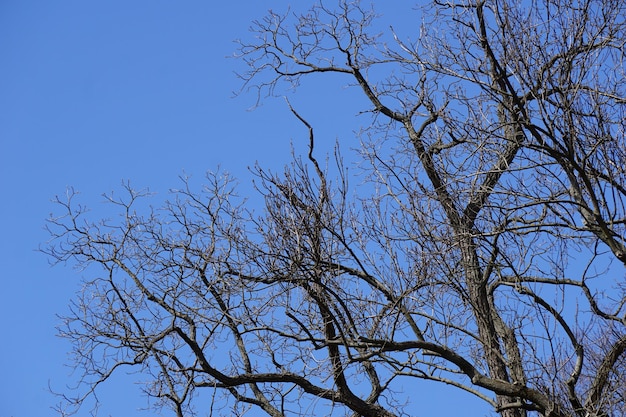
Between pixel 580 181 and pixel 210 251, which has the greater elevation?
pixel 210 251

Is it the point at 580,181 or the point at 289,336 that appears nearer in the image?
the point at 580,181

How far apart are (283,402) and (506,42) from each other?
13.9 feet

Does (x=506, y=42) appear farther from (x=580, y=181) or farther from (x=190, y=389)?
(x=190, y=389)

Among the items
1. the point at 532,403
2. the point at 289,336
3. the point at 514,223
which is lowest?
the point at 532,403

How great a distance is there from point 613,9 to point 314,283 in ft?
10.8

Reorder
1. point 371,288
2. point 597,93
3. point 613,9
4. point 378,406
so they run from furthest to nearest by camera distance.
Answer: point 378,406, point 371,288, point 613,9, point 597,93

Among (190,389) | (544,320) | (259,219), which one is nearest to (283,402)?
(190,389)

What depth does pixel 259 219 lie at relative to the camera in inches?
319

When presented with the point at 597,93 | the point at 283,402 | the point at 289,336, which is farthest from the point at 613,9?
the point at 283,402

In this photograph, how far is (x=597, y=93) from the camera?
286 inches

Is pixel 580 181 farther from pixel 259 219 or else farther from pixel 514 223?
pixel 259 219

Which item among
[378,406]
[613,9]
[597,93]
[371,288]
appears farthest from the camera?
[378,406]

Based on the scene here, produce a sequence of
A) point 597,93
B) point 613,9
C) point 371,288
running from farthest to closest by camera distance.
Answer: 1. point 371,288
2. point 613,9
3. point 597,93

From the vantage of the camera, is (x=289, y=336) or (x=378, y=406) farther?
(x=378, y=406)
